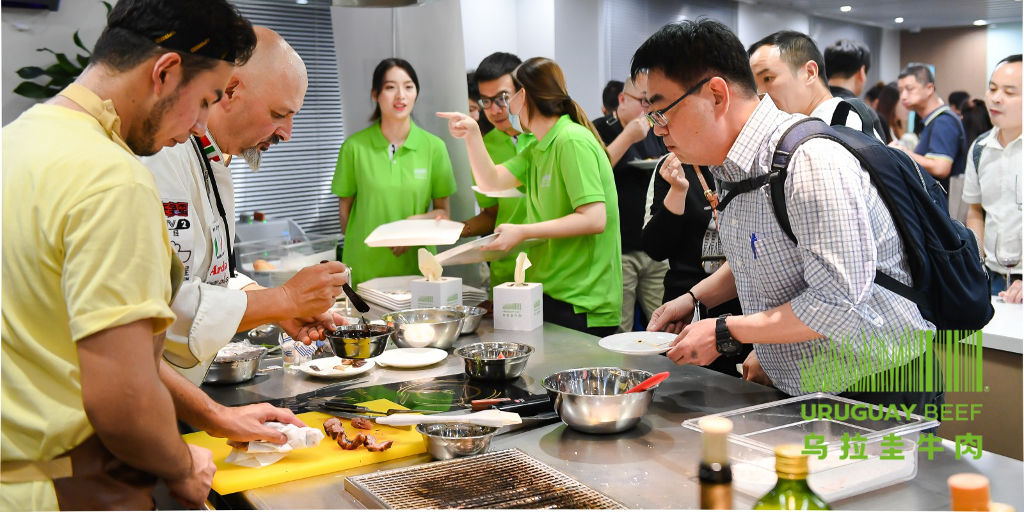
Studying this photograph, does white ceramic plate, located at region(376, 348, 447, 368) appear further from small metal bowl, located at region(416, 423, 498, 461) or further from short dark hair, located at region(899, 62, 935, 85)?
short dark hair, located at region(899, 62, 935, 85)

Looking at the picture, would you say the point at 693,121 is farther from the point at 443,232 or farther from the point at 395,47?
the point at 395,47

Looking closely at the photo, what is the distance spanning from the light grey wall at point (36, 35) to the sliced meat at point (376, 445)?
130 inches

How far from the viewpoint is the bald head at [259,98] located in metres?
2.19

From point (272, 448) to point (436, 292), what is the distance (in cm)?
147

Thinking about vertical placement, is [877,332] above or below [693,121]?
below

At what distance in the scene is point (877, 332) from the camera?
187cm

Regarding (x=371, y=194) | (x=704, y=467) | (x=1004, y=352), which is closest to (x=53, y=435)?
(x=704, y=467)

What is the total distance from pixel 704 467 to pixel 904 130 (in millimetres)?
10167

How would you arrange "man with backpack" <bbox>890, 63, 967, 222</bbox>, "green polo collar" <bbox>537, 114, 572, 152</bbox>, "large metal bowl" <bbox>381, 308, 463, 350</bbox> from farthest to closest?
"man with backpack" <bbox>890, 63, 967, 222</bbox> → "green polo collar" <bbox>537, 114, 572, 152</bbox> → "large metal bowl" <bbox>381, 308, 463, 350</bbox>

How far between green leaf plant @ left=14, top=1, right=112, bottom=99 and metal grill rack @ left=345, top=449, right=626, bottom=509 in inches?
134

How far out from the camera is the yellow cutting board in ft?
5.32

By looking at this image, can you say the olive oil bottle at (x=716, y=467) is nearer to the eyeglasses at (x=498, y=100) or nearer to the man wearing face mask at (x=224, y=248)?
the man wearing face mask at (x=224, y=248)

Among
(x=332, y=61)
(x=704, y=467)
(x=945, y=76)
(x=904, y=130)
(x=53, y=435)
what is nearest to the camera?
(x=704, y=467)

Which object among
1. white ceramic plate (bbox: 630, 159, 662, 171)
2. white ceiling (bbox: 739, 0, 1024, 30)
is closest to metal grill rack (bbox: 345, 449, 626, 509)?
white ceramic plate (bbox: 630, 159, 662, 171)
